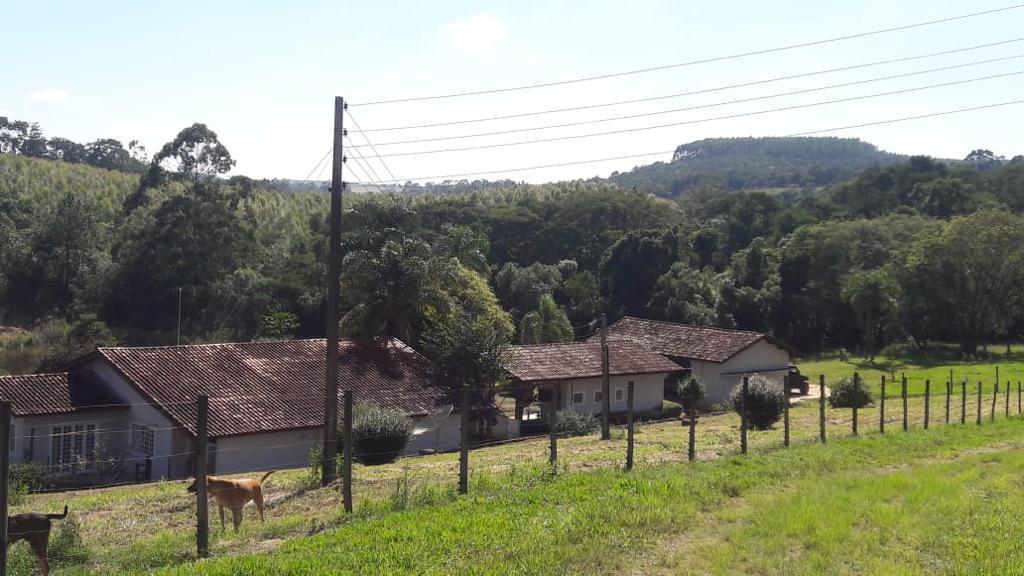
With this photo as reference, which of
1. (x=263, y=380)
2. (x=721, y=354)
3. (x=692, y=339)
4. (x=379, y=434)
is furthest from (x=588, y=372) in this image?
(x=379, y=434)

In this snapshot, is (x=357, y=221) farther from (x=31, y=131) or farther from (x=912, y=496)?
(x=31, y=131)

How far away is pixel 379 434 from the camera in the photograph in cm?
2236

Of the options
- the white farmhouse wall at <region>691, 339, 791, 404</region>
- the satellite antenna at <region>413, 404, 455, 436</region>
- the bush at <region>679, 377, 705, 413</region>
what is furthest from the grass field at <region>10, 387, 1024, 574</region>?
the white farmhouse wall at <region>691, 339, 791, 404</region>

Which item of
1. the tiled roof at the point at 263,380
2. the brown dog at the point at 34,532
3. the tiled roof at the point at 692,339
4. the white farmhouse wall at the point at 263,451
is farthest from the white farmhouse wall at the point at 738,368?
the brown dog at the point at 34,532

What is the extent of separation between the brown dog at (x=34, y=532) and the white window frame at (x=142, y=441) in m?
16.4

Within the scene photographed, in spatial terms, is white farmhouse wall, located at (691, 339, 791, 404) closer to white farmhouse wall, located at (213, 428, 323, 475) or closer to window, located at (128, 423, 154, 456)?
white farmhouse wall, located at (213, 428, 323, 475)

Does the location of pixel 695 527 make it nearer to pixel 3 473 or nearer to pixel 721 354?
pixel 3 473

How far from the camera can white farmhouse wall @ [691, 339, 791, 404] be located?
4119cm

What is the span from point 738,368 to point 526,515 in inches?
1292

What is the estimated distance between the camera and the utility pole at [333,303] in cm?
1570

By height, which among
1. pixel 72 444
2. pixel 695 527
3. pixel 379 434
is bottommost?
pixel 72 444

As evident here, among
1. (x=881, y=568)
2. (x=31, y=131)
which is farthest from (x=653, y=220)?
(x=31, y=131)

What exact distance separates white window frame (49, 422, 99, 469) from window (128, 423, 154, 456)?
104 centimetres

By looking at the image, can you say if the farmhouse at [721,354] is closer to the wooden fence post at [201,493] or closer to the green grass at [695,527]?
the green grass at [695,527]
